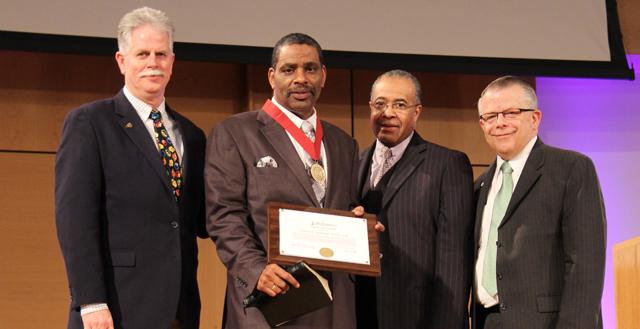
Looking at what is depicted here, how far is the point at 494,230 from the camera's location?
3.48 meters

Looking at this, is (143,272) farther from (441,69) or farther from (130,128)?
(441,69)

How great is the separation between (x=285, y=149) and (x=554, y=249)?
1.04 metres

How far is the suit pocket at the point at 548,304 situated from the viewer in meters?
3.31

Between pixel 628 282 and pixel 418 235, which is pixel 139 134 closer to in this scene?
pixel 418 235

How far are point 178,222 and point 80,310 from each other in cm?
43

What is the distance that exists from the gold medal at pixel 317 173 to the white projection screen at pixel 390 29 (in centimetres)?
230

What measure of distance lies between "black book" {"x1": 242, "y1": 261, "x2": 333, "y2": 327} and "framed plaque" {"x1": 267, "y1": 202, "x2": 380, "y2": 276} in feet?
0.17

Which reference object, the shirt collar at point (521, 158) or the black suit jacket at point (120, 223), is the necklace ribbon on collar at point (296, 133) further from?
the shirt collar at point (521, 158)

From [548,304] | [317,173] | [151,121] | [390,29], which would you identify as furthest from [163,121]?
[390,29]

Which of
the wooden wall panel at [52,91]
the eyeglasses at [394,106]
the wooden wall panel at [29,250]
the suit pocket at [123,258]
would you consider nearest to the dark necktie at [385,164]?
the eyeglasses at [394,106]

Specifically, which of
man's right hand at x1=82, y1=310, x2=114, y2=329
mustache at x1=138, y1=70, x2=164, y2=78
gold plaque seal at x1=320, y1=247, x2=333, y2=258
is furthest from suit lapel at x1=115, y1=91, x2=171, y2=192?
gold plaque seal at x1=320, y1=247, x2=333, y2=258

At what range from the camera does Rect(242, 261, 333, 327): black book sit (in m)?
2.74

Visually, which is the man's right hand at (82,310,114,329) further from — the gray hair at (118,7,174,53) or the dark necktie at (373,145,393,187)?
the dark necktie at (373,145,393,187)

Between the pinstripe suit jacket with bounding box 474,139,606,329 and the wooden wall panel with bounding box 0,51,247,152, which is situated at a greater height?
the wooden wall panel with bounding box 0,51,247,152
